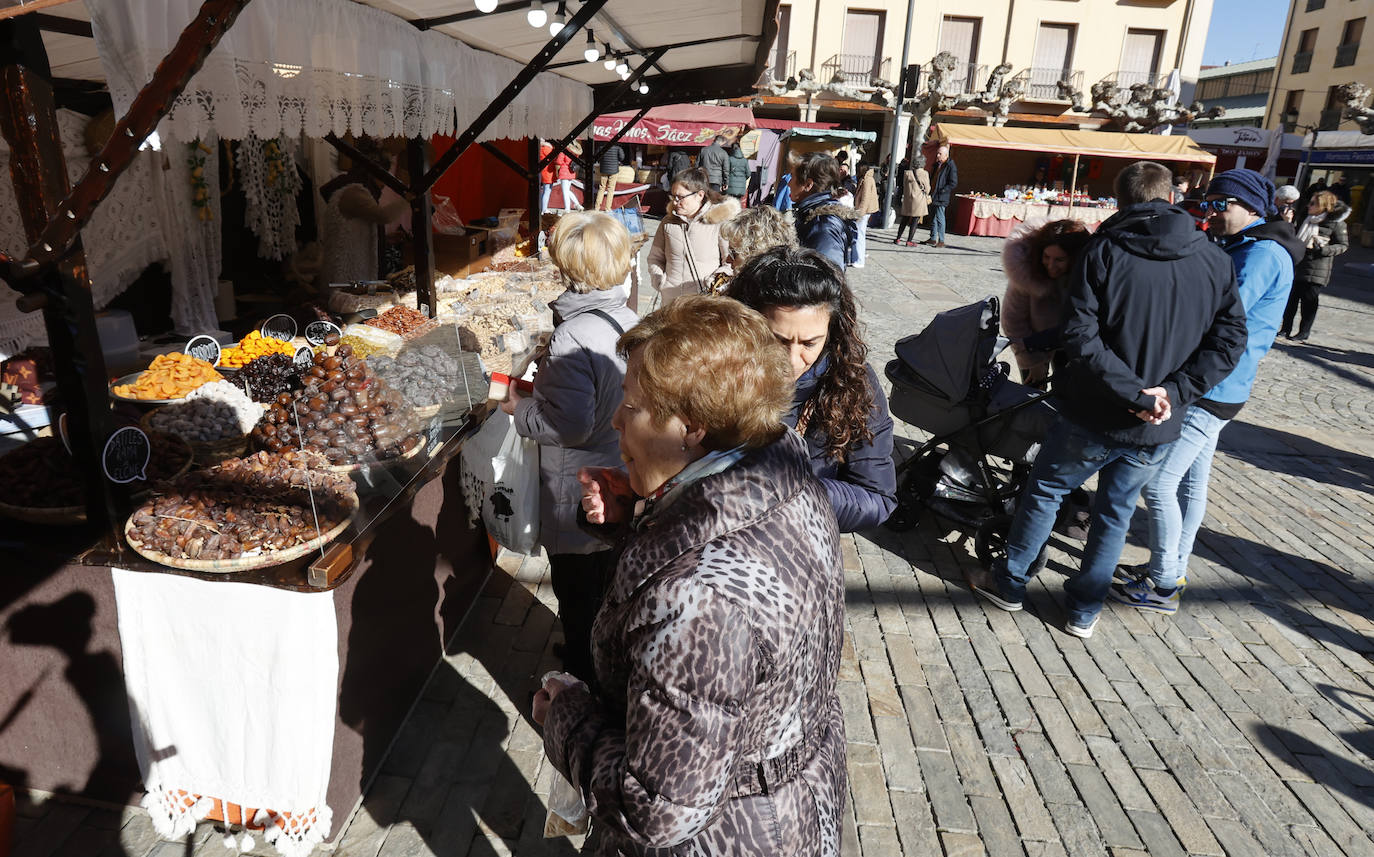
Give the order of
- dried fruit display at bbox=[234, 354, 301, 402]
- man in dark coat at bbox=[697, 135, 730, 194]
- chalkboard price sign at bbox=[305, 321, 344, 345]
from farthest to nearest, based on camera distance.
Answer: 1. man in dark coat at bbox=[697, 135, 730, 194]
2. chalkboard price sign at bbox=[305, 321, 344, 345]
3. dried fruit display at bbox=[234, 354, 301, 402]

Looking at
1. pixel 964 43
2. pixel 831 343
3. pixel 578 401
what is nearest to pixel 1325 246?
pixel 831 343

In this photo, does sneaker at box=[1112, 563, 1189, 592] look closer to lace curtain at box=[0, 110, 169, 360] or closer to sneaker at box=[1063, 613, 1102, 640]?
sneaker at box=[1063, 613, 1102, 640]

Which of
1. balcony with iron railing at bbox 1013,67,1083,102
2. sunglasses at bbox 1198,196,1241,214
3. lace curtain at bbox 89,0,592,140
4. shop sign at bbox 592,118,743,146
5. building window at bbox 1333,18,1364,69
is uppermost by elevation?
building window at bbox 1333,18,1364,69

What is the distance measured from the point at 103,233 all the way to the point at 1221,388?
7.22 m

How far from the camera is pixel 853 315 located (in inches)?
99.7

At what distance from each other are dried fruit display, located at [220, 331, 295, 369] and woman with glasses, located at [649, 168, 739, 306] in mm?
2615

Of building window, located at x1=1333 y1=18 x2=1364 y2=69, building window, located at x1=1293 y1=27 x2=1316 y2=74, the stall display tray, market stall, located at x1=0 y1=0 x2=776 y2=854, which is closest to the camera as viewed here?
market stall, located at x1=0 y1=0 x2=776 y2=854

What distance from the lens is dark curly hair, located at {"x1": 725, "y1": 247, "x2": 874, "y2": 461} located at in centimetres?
236

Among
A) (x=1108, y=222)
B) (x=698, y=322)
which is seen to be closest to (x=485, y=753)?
(x=698, y=322)

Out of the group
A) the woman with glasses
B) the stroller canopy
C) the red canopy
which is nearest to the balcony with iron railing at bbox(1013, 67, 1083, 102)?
the red canopy

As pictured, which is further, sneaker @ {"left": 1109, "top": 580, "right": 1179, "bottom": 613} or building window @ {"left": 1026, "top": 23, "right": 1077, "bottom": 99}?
building window @ {"left": 1026, "top": 23, "right": 1077, "bottom": 99}

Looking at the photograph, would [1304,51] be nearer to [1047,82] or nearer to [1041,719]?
[1047,82]

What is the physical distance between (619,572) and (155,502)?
6.07 ft

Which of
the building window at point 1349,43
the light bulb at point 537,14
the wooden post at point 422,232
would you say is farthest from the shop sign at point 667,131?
the building window at point 1349,43
